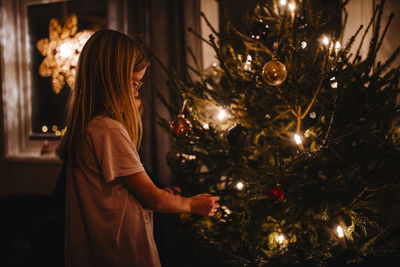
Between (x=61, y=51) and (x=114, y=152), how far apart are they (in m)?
2.45

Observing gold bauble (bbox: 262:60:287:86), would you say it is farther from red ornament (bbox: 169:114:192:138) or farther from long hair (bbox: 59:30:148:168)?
long hair (bbox: 59:30:148:168)

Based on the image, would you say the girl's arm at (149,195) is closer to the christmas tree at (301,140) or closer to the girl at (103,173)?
the girl at (103,173)

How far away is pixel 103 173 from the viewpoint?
3.44 ft

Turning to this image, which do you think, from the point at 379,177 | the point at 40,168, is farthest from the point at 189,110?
the point at 40,168

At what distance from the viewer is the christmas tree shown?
1300 mm

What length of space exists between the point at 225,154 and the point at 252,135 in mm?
171

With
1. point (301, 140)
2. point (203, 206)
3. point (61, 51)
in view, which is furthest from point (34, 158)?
point (301, 140)

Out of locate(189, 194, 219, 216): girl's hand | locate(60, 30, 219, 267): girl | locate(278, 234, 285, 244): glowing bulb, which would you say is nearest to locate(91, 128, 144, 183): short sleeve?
locate(60, 30, 219, 267): girl

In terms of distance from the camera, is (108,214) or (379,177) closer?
(108,214)

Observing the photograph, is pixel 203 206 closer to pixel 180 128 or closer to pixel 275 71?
pixel 180 128

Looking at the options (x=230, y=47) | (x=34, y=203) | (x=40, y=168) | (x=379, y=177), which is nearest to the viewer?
(x=379, y=177)

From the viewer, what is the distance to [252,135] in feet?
5.31

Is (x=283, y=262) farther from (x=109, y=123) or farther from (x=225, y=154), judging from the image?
(x=109, y=123)

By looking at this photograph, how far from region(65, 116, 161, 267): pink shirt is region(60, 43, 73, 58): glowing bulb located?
2.27m
